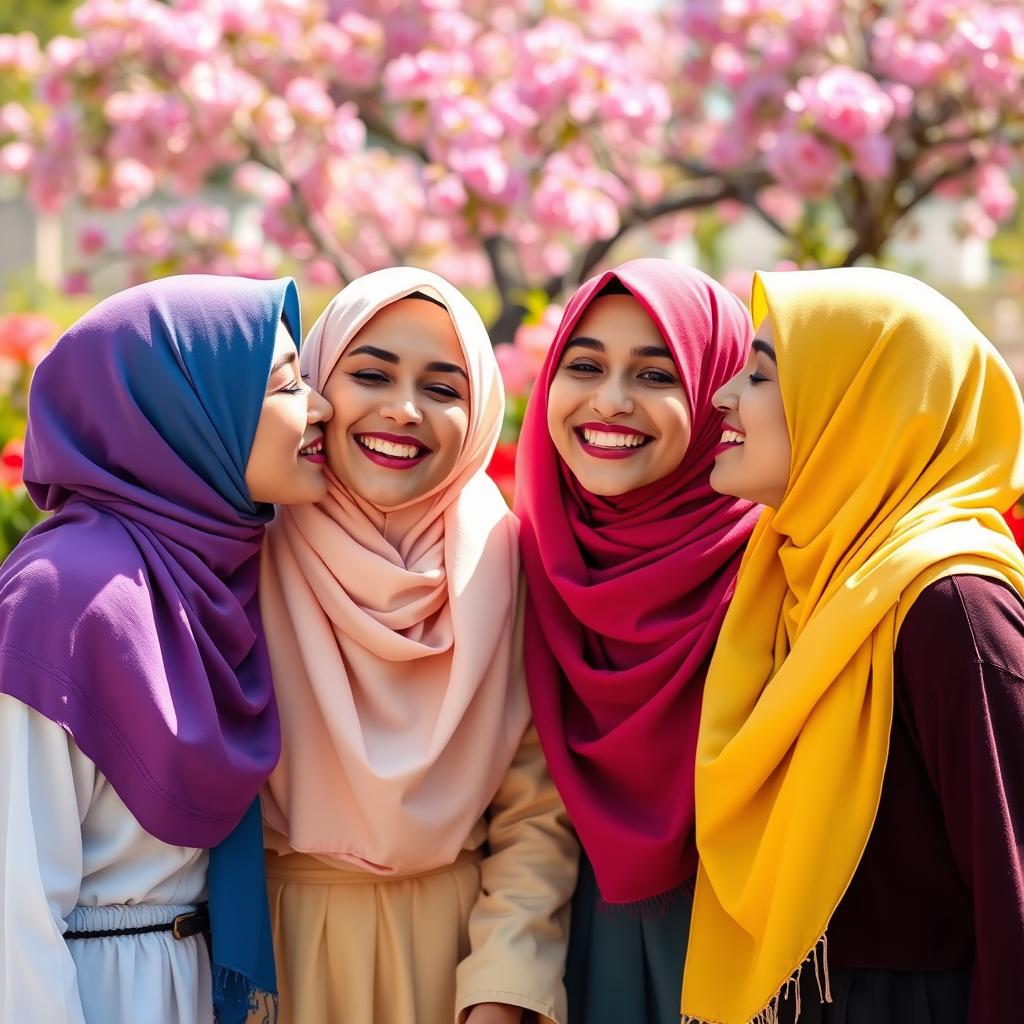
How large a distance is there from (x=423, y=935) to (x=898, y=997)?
3.06 ft

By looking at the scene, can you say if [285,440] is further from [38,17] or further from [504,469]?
[38,17]

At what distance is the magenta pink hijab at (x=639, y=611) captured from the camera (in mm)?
2779

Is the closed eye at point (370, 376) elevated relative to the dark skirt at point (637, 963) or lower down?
elevated

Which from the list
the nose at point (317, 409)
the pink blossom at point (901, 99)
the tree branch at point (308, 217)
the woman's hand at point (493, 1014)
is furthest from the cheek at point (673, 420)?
the tree branch at point (308, 217)

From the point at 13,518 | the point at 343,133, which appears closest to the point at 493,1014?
the point at 13,518

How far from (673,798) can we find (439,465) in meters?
0.81

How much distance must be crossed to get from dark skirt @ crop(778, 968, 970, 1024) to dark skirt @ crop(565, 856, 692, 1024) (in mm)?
402

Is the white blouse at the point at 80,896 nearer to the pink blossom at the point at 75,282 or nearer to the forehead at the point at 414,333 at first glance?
the forehead at the point at 414,333

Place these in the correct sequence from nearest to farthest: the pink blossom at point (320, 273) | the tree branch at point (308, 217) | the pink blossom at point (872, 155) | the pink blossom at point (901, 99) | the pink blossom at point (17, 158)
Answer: the pink blossom at point (872, 155)
the pink blossom at point (901, 99)
the tree branch at point (308, 217)
the pink blossom at point (17, 158)
the pink blossom at point (320, 273)

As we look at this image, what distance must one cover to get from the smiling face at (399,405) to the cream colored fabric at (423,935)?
0.74m

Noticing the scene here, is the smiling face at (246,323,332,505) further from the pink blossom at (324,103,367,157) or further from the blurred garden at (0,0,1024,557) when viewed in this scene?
the pink blossom at (324,103,367,157)

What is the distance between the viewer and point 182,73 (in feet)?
19.7

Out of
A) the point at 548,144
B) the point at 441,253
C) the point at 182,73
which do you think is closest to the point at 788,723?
the point at 548,144

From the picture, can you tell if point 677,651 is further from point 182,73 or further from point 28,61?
point 28,61
